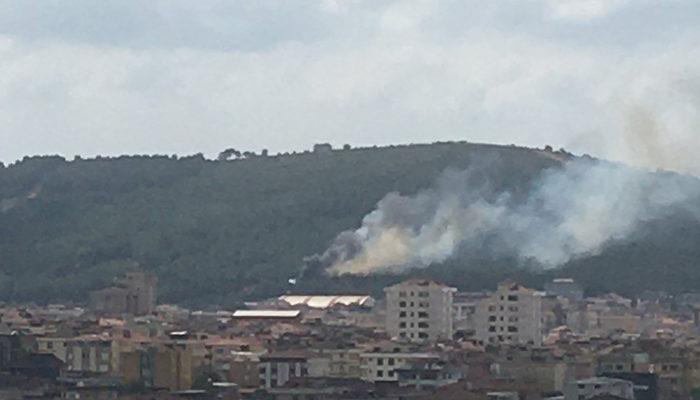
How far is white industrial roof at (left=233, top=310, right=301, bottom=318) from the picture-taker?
589 ft

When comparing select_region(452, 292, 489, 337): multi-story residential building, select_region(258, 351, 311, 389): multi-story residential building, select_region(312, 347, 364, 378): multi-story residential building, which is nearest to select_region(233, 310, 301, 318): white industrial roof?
select_region(452, 292, 489, 337): multi-story residential building

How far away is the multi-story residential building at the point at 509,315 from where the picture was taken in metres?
165

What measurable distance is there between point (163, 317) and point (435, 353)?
138 ft

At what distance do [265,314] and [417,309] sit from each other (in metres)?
17.2

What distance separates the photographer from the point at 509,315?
548 feet

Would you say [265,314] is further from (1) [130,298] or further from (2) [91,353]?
(2) [91,353]

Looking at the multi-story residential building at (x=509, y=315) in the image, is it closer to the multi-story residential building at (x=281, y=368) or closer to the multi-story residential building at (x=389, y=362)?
the multi-story residential building at (x=389, y=362)

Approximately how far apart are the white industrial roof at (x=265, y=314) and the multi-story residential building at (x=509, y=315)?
14.7 metres

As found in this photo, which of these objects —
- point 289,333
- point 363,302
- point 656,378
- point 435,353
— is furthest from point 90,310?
point 656,378

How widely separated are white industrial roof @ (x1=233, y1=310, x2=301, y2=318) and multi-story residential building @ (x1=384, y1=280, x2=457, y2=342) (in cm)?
1302

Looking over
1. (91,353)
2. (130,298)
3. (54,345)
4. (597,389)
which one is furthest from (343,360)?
(130,298)

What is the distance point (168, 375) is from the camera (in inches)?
4811

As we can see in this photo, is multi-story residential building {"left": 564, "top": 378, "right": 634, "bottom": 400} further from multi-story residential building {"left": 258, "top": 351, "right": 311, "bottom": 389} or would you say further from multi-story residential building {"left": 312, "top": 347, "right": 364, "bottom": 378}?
multi-story residential building {"left": 312, "top": 347, "right": 364, "bottom": 378}

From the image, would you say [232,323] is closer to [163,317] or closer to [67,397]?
[163,317]
